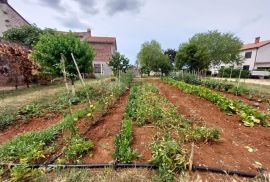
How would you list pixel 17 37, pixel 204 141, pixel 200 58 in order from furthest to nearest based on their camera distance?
pixel 17 37
pixel 200 58
pixel 204 141

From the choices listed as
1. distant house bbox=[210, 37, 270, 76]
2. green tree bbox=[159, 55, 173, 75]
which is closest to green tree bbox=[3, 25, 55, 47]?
green tree bbox=[159, 55, 173, 75]

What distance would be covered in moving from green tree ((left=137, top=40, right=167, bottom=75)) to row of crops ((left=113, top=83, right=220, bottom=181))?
18.8 m

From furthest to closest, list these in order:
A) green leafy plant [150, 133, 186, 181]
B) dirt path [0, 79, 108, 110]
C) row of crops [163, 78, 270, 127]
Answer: dirt path [0, 79, 108, 110], row of crops [163, 78, 270, 127], green leafy plant [150, 133, 186, 181]

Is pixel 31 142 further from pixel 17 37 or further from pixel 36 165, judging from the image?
pixel 17 37

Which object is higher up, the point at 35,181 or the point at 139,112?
the point at 139,112

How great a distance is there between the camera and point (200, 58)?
13.9 meters

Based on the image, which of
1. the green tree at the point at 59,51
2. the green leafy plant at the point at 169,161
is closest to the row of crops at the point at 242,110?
the green leafy plant at the point at 169,161

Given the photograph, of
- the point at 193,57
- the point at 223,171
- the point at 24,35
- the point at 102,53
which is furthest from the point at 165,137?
the point at 102,53

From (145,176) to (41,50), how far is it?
21.7 feet

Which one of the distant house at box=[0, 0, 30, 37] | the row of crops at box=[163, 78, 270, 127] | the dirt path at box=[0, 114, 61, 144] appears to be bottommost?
the dirt path at box=[0, 114, 61, 144]

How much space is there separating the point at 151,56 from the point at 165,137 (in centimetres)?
2101

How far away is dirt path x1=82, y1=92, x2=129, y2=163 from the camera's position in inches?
104

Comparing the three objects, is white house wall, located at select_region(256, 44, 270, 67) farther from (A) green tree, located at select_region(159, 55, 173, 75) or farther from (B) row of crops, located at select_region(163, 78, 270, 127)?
(B) row of crops, located at select_region(163, 78, 270, 127)

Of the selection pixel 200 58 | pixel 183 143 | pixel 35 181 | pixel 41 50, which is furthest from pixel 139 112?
pixel 200 58
